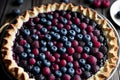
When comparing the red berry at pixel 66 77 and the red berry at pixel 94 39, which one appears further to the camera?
the red berry at pixel 94 39

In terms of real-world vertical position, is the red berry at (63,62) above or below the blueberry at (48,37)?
below

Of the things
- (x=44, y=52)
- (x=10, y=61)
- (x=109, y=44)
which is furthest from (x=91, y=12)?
(x=10, y=61)

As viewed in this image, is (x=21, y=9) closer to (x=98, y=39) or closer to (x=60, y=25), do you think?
(x=60, y=25)

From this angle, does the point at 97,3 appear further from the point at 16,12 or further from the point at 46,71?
the point at 46,71

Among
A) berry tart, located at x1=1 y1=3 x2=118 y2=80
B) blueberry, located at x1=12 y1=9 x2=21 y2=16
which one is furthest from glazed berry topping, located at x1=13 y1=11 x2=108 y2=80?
blueberry, located at x1=12 y1=9 x2=21 y2=16

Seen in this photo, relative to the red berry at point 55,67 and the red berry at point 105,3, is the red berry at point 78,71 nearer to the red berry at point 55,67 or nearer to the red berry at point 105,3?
the red berry at point 55,67

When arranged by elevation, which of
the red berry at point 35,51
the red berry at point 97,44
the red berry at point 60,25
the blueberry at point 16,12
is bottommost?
the red berry at point 97,44

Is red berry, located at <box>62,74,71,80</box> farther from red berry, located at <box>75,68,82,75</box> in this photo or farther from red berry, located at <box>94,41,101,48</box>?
red berry, located at <box>94,41,101,48</box>

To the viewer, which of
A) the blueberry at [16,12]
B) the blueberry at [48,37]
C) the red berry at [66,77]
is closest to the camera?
the red berry at [66,77]

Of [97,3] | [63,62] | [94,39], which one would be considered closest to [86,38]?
[94,39]

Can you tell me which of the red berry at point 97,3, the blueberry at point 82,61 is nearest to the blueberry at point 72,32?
the blueberry at point 82,61
